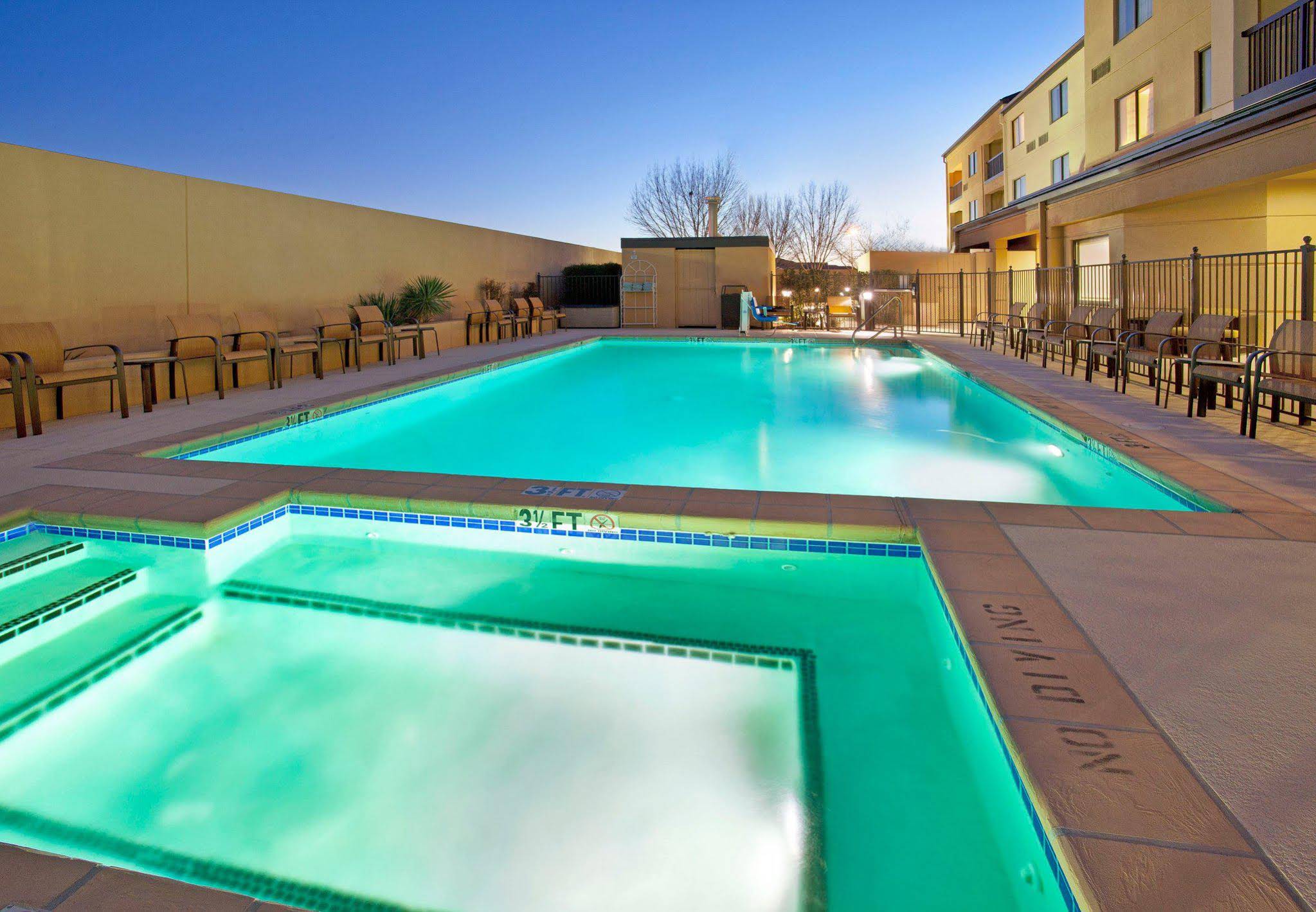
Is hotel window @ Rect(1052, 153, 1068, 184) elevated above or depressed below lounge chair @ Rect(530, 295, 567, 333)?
above

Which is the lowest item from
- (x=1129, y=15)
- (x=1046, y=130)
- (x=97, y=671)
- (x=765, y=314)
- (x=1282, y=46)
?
(x=97, y=671)

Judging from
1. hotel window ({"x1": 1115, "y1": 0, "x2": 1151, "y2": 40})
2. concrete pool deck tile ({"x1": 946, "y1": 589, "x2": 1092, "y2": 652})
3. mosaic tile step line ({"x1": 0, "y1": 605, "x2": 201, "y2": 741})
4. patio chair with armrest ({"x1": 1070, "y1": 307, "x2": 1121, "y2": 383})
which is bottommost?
mosaic tile step line ({"x1": 0, "y1": 605, "x2": 201, "y2": 741})

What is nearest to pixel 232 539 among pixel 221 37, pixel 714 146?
pixel 221 37

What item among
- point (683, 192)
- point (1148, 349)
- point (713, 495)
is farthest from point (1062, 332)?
point (683, 192)

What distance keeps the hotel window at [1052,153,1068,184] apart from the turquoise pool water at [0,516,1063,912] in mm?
18836

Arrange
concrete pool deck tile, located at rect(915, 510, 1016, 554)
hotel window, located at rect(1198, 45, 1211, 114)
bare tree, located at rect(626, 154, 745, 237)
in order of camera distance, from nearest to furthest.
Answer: concrete pool deck tile, located at rect(915, 510, 1016, 554) → hotel window, located at rect(1198, 45, 1211, 114) → bare tree, located at rect(626, 154, 745, 237)

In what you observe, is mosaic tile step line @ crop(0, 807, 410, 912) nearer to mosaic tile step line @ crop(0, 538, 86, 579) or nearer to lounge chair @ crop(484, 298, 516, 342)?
mosaic tile step line @ crop(0, 538, 86, 579)

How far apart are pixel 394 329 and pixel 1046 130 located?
17.2 metres

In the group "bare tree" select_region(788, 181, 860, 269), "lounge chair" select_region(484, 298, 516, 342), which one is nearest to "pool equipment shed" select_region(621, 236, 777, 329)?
"lounge chair" select_region(484, 298, 516, 342)

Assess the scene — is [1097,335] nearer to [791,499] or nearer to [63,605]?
[791,499]

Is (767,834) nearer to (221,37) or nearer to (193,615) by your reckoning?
(193,615)

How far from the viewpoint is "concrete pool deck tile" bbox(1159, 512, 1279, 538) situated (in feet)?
10.3

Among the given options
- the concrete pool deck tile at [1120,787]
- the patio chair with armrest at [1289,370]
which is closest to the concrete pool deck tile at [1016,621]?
the concrete pool deck tile at [1120,787]

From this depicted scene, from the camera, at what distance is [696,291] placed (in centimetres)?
1698
